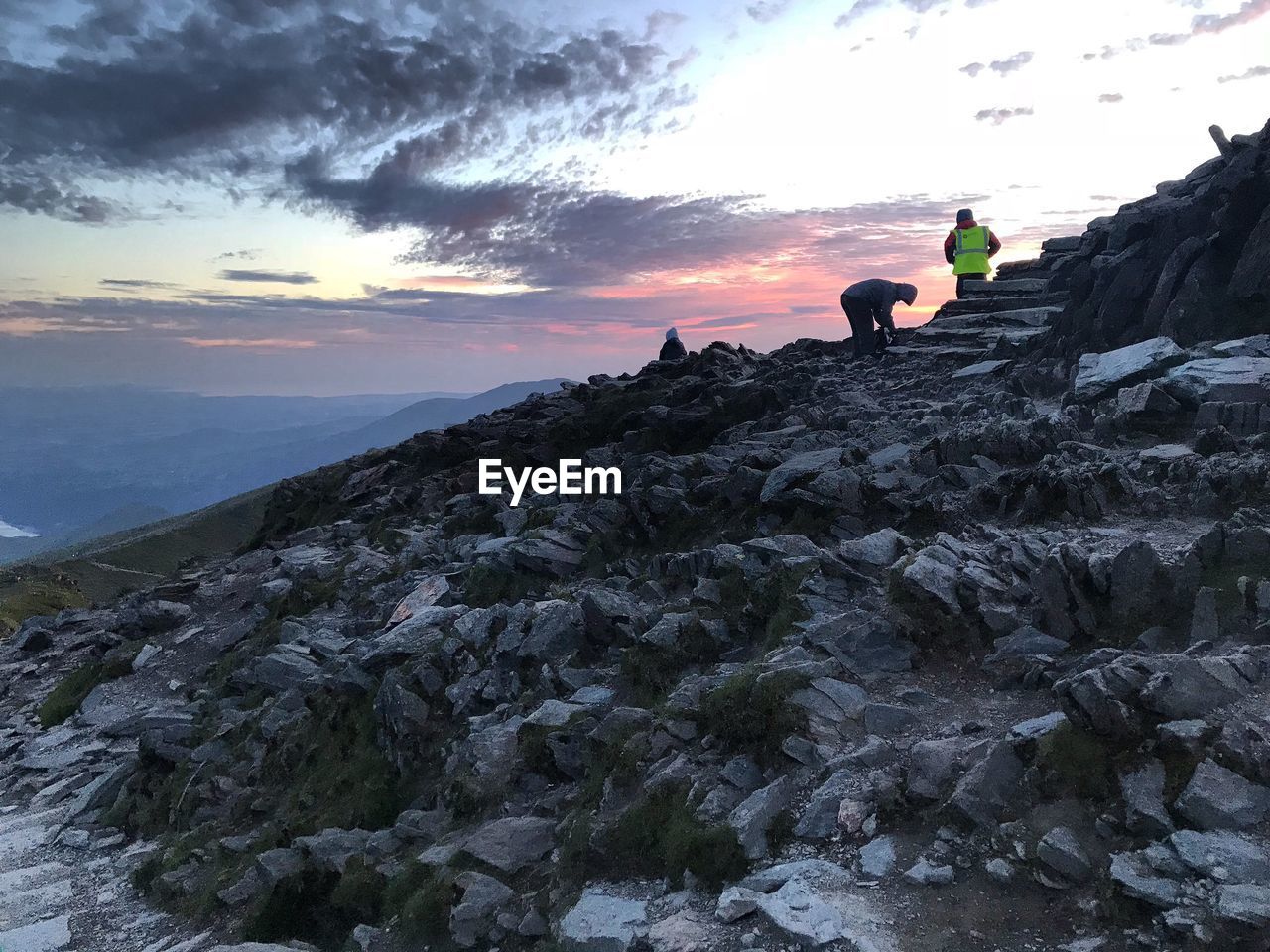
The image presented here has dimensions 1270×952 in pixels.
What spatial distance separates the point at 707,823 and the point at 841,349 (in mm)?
37860

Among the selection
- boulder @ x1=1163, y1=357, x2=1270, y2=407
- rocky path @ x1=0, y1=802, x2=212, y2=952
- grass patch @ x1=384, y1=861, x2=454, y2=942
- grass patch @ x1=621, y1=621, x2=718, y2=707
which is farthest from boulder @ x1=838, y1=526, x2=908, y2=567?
rocky path @ x1=0, y1=802, x2=212, y2=952

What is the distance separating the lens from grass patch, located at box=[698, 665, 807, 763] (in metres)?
12.0

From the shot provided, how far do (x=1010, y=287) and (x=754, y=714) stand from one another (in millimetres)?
35241

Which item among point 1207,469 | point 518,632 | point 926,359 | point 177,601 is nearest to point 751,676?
point 518,632

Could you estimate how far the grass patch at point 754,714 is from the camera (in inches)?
474

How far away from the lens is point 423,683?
19281 millimetres

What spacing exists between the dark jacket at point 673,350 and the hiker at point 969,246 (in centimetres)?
1778

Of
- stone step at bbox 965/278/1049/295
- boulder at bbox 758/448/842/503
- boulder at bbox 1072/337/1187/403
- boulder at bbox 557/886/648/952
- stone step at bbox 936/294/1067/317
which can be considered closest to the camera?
boulder at bbox 557/886/648/952

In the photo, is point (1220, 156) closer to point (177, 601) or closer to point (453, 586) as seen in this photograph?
point (453, 586)

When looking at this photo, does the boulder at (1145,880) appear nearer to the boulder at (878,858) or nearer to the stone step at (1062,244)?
the boulder at (878,858)

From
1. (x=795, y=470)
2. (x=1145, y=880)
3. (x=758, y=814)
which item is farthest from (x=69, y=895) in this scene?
(x=1145, y=880)

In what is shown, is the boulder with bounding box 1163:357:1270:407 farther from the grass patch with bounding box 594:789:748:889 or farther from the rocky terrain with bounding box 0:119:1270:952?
the grass patch with bounding box 594:789:748:889

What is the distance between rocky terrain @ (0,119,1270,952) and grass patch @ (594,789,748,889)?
0.05 metres

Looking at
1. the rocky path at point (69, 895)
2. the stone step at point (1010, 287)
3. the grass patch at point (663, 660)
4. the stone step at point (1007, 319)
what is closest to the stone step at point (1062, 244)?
the stone step at point (1010, 287)
